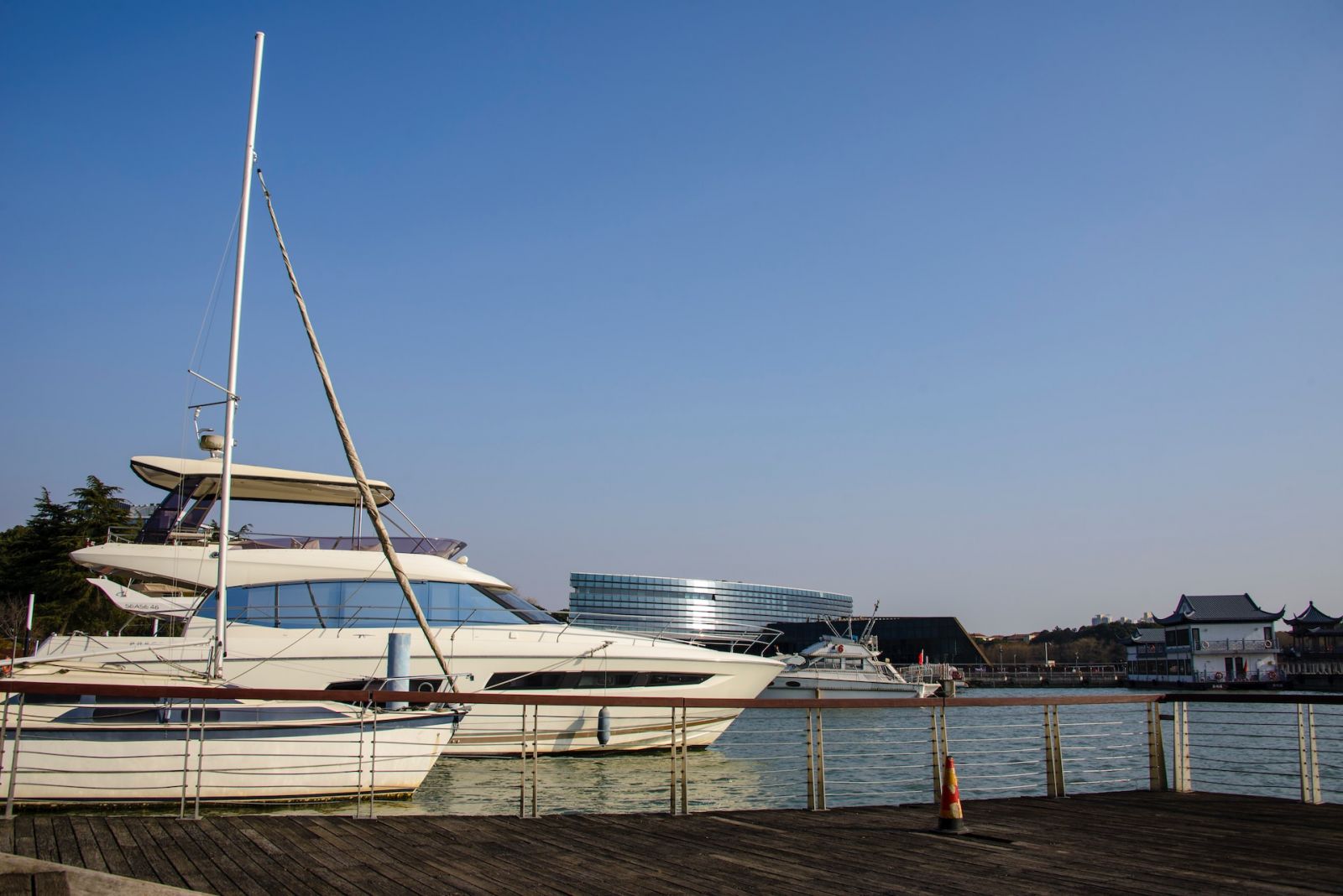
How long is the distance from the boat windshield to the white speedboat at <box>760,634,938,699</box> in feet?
101

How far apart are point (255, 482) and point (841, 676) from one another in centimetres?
3576

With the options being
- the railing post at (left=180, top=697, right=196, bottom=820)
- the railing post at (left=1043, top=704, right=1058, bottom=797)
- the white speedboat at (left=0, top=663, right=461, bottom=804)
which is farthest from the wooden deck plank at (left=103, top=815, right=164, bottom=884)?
the railing post at (left=1043, top=704, right=1058, bottom=797)

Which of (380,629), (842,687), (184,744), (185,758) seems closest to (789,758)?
(184,744)

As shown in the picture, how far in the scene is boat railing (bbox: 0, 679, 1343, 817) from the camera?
8.17 m

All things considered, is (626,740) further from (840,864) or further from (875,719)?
(875,719)

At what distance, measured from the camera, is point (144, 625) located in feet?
87.6

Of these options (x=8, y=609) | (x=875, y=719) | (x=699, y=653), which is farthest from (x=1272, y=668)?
(x=8, y=609)

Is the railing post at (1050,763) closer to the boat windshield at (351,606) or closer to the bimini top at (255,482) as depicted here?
the boat windshield at (351,606)

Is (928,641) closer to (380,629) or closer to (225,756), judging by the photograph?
(380,629)

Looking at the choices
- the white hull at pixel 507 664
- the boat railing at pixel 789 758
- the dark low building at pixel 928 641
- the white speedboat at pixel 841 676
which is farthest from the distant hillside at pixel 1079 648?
the white hull at pixel 507 664

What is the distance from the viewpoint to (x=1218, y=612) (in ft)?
268

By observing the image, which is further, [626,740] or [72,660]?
[626,740]

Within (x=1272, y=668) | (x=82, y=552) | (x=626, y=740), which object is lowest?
(x=1272, y=668)

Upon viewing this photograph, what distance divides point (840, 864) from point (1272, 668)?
86664 millimetres
